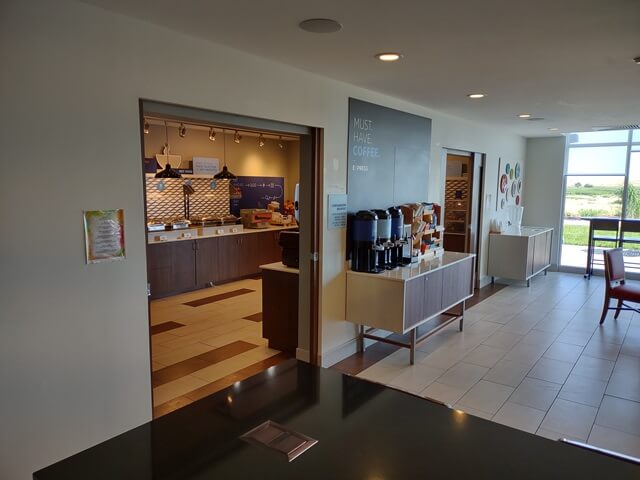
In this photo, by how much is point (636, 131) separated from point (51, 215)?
953 centimetres

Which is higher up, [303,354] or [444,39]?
[444,39]

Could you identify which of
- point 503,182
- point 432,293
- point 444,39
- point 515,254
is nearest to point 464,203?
point 515,254

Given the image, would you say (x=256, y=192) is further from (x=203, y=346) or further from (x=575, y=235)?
(x=575, y=235)

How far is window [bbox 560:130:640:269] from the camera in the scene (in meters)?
8.55

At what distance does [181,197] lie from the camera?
308 inches

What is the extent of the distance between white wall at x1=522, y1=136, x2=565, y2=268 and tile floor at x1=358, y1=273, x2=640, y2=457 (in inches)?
129

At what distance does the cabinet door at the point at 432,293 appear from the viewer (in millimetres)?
4520

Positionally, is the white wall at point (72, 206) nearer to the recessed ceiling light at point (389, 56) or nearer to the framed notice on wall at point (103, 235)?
the framed notice on wall at point (103, 235)

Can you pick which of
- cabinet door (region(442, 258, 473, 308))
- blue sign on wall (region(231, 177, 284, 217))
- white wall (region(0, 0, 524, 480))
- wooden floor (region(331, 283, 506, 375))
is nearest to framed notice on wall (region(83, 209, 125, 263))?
white wall (region(0, 0, 524, 480))

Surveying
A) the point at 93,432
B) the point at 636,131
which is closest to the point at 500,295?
the point at 636,131

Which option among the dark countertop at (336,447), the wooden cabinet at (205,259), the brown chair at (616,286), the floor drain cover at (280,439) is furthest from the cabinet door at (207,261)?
the floor drain cover at (280,439)

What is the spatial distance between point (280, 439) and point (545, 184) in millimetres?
9320

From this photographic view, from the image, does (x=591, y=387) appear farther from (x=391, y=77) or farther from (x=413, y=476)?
(x=413, y=476)

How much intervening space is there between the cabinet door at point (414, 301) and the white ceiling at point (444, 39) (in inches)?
71.0
